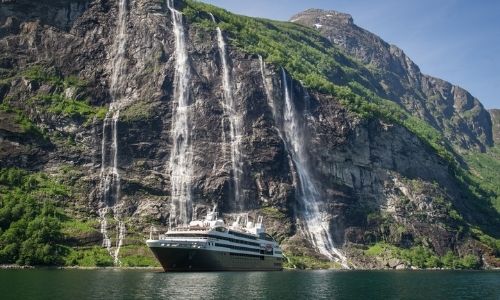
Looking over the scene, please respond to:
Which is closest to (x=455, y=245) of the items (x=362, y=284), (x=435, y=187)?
(x=435, y=187)

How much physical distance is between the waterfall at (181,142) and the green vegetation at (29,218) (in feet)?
92.6

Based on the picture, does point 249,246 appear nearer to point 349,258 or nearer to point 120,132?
point 349,258

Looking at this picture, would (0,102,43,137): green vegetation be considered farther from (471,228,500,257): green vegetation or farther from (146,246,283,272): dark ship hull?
(471,228,500,257): green vegetation

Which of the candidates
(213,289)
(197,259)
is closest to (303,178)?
(197,259)

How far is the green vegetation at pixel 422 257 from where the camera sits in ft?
500

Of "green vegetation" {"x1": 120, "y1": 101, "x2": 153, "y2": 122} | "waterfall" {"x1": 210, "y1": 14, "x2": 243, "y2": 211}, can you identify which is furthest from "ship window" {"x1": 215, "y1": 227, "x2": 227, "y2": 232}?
"green vegetation" {"x1": 120, "y1": 101, "x2": 153, "y2": 122}

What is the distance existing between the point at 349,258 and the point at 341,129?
45.4 metres

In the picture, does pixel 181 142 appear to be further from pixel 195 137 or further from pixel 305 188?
pixel 305 188

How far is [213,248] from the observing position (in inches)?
4171

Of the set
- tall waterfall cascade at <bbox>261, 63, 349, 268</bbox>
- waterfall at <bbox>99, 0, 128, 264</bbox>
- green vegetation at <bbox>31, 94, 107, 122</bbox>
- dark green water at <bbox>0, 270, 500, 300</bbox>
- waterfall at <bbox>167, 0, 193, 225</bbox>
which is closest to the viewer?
dark green water at <bbox>0, 270, 500, 300</bbox>

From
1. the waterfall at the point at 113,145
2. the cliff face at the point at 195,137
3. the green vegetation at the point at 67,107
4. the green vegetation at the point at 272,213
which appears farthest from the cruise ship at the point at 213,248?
the green vegetation at the point at 67,107

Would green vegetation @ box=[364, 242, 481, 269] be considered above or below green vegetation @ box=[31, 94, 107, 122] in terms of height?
below

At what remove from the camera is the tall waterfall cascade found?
493 ft

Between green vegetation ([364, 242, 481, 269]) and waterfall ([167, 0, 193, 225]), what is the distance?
173ft
